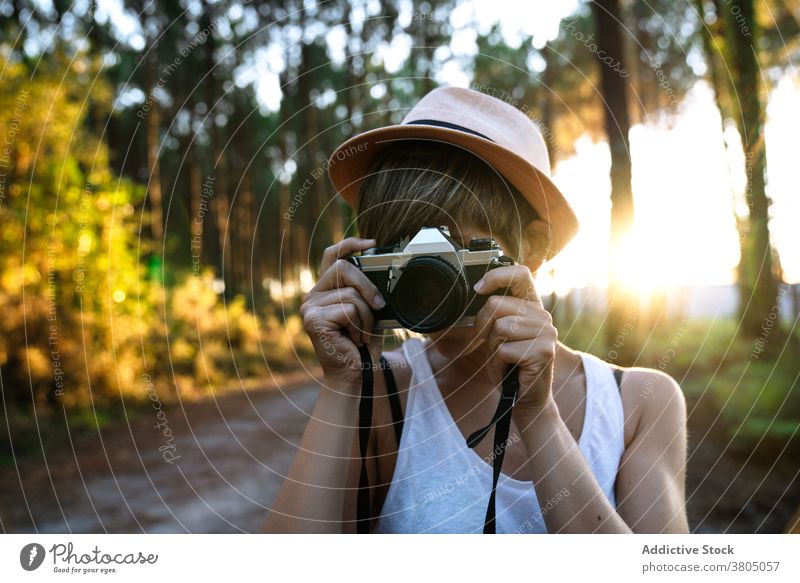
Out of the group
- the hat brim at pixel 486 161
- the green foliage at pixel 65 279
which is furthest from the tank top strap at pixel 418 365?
the green foliage at pixel 65 279

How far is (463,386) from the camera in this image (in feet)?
4.86

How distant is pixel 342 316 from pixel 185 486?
4.51m

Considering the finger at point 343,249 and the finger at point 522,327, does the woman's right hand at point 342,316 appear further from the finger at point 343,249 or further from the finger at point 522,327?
the finger at point 522,327

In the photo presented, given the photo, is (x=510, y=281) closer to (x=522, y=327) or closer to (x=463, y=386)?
(x=522, y=327)

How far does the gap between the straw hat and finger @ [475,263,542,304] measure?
0.25 meters

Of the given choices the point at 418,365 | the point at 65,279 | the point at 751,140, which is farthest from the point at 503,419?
the point at 65,279

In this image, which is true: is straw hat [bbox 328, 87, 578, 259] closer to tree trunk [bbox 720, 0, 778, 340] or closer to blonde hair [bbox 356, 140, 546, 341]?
blonde hair [bbox 356, 140, 546, 341]

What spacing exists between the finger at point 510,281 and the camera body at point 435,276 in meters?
0.02

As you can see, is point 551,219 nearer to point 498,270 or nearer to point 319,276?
point 498,270

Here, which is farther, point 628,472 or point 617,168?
point 617,168

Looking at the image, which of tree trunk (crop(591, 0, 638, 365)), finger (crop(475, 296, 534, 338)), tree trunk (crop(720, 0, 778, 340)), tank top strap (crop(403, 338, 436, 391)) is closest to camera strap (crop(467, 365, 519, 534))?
finger (crop(475, 296, 534, 338))

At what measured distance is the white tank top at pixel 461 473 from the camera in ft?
4.33

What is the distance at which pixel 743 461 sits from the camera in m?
4.56
